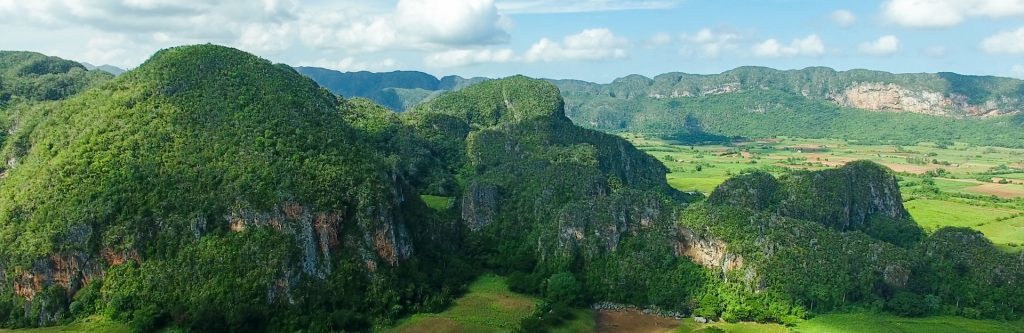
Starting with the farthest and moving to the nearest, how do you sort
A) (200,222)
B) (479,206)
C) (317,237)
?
(479,206)
(317,237)
(200,222)

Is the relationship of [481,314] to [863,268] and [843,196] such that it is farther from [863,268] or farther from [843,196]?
[843,196]

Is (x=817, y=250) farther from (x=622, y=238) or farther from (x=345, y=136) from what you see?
(x=345, y=136)

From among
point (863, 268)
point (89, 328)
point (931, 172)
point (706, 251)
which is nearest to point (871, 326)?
point (863, 268)

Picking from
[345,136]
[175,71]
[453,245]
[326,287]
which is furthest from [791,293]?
[175,71]

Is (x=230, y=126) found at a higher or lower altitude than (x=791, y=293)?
higher

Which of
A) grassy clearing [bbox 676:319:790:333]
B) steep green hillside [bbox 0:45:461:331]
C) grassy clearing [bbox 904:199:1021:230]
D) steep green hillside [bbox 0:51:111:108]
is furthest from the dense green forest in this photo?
grassy clearing [bbox 904:199:1021:230]

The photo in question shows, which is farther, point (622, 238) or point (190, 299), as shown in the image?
point (622, 238)
